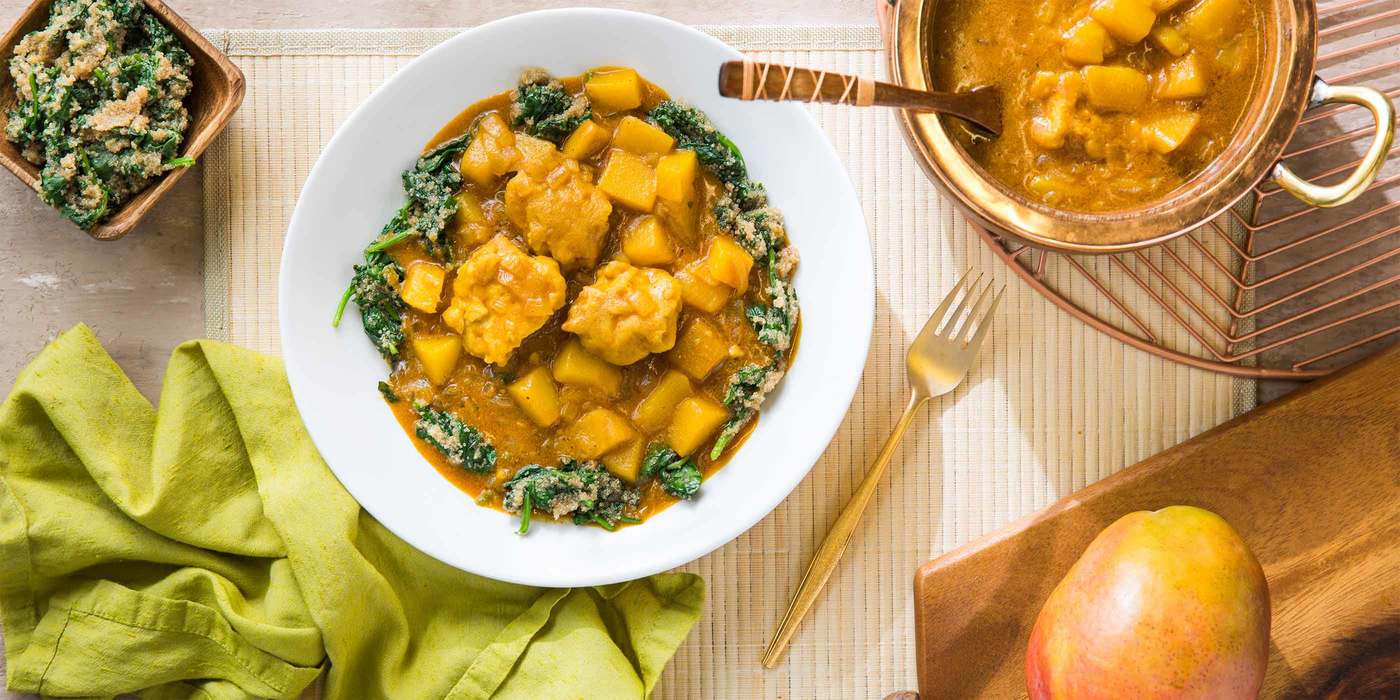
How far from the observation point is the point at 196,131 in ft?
9.86

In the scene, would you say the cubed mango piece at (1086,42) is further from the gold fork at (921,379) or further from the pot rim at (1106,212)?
the gold fork at (921,379)

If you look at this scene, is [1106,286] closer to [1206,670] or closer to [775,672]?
[1206,670]

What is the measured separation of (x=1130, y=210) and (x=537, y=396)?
158 centimetres

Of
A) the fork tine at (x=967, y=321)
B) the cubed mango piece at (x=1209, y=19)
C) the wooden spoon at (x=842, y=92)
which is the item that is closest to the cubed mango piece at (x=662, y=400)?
the fork tine at (x=967, y=321)

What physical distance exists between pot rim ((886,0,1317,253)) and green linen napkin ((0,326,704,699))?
1386mm

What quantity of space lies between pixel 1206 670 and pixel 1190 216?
1.15 metres

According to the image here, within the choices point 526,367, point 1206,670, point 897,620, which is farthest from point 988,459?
point 526,367

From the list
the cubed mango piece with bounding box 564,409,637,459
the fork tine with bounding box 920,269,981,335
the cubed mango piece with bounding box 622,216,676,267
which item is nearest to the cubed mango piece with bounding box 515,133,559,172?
the cubed mango piece with bounding box 622,216,676,267

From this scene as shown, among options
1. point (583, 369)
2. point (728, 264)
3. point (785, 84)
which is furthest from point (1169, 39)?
point (583, 369)

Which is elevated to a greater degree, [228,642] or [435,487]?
[435,487]

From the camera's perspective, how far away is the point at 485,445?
295cm

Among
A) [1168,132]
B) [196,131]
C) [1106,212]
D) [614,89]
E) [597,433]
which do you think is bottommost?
[597,433]

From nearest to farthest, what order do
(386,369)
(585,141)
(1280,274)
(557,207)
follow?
(557,207) < (585,141) < (386,369) < (1280,274)

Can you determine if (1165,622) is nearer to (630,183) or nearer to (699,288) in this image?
(699,288)
